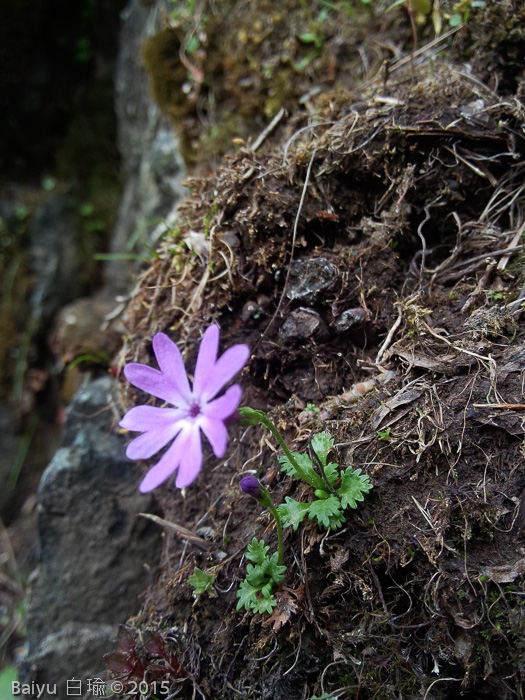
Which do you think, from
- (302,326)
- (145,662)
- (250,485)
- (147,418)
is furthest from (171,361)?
(145,662)

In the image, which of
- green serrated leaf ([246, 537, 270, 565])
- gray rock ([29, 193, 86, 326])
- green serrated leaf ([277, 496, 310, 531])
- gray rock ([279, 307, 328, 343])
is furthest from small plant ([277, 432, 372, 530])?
gray rock ([29, 193, 86, 326])

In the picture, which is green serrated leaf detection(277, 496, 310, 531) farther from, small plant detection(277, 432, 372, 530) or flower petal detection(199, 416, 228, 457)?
flower petal detection(199, 416, 228, 457)

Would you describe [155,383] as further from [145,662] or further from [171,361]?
[145,662]

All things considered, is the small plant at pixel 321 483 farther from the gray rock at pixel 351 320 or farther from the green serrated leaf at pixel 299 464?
the gray rock at pixel 351 320

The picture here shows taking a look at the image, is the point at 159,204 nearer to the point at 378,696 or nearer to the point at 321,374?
the point at 321,374

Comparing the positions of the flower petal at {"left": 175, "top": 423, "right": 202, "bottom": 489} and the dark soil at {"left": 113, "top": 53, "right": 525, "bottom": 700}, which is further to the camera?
A: the dark soil at {"left": 113, "top": 53, "right": 525, "bottom": 700}

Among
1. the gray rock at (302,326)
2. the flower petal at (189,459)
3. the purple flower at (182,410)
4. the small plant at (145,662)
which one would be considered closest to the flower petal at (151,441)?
the purple flower at (182,410)
